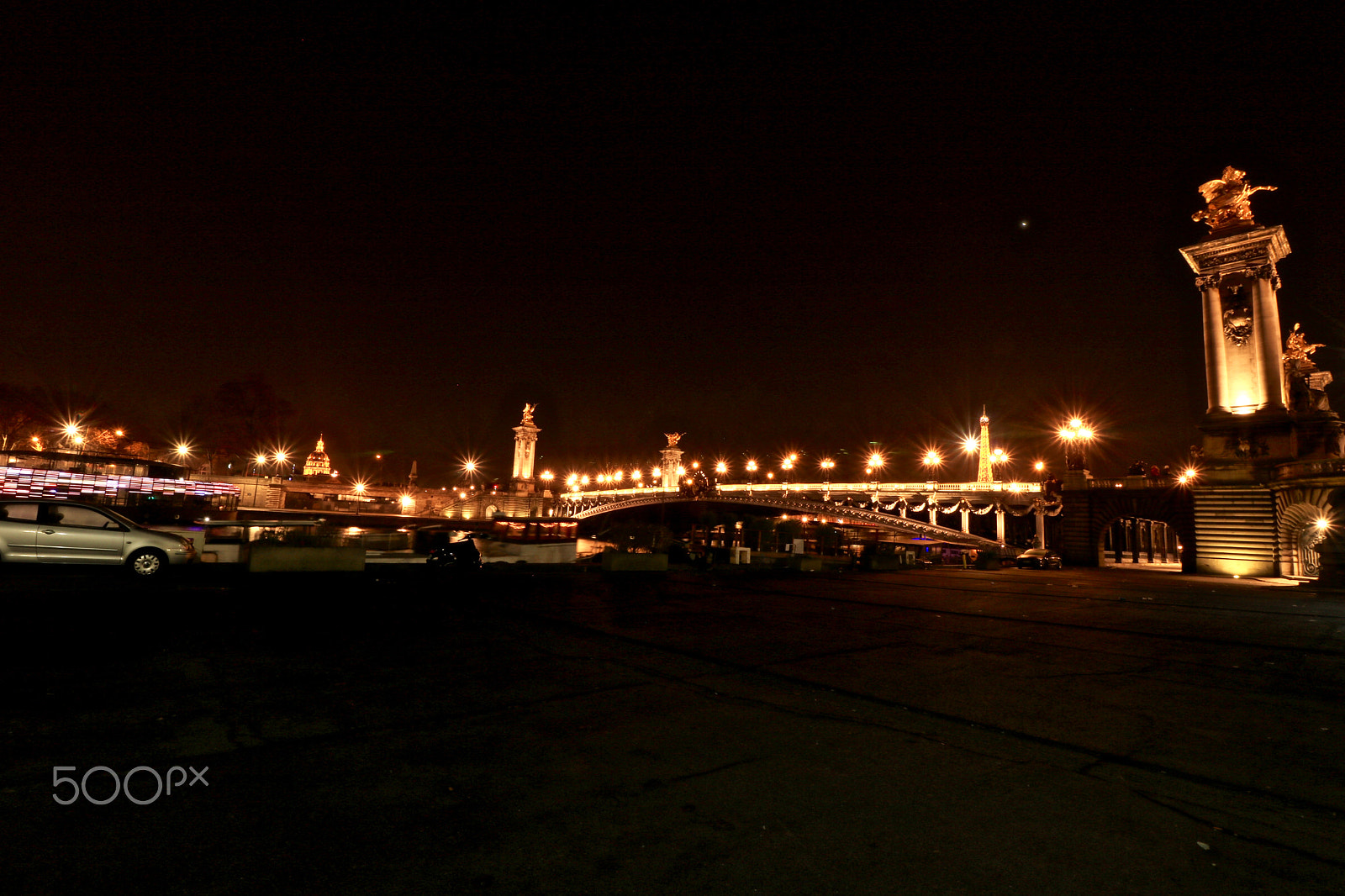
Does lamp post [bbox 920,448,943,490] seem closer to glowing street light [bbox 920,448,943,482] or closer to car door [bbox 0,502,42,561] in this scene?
glowing street light [bbox 920,448,943,482]

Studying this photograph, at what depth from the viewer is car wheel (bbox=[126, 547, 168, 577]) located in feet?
41.4

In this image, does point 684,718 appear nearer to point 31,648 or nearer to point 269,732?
point 269,732

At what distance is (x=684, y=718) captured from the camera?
517 cm

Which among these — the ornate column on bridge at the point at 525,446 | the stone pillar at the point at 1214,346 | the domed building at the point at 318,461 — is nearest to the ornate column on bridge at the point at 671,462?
the ornate column on bridge at the point at 525,446

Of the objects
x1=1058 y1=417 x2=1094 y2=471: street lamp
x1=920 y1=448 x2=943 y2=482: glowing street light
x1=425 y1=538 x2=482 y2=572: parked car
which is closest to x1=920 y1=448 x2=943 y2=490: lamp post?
x1=920 y1=448 x2=943 y2=482: glowing street light

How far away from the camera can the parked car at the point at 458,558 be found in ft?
63.4

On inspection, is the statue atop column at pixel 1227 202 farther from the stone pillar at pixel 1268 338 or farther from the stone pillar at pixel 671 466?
the stone pillar at pixel 671 466

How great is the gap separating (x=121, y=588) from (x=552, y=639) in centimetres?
799

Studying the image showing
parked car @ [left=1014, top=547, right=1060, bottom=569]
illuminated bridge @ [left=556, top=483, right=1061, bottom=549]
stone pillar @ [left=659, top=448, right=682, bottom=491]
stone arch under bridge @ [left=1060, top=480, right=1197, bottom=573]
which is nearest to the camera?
parked car @ [left=1014, top=547, right=1060, bottom=569]

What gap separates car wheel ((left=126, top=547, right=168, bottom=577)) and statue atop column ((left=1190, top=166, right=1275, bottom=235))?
178ft

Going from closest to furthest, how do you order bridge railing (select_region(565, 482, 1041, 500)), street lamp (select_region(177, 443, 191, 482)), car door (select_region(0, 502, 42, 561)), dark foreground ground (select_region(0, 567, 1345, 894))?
dark foreground ground (select_region(0, 567, 1345, 894)) → car door (select_region(0, 502, 42, 561)) → bridge railing (select_region(565, 482, 1041, 500)) → street lamp (select_region(177, 443, 191, 482))

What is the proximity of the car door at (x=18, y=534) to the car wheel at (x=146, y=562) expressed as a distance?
4.41 feet

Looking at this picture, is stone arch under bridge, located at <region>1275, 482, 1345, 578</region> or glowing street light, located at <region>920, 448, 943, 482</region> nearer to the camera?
stone arch under bridge, located at <region>1275, 482, 1345, 578</region>

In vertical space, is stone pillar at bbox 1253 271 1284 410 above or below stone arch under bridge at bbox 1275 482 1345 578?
above
